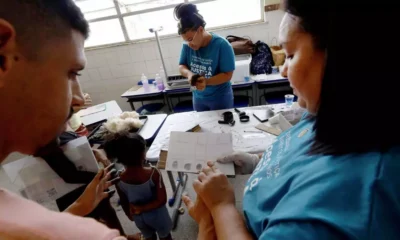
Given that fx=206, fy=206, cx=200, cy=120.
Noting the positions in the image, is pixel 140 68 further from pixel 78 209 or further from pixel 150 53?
pixel 78 209

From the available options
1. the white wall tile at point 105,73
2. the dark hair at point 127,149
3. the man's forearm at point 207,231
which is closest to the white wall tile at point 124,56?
the white wall tile at point 105,73

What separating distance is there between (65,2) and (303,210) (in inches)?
22.7

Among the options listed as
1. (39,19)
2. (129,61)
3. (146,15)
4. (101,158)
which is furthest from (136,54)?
(39,19)

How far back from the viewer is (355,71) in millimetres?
343

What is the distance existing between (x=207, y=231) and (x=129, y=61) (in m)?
3.23

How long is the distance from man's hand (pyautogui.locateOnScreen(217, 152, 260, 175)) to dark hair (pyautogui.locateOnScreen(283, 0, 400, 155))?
0.66 metres

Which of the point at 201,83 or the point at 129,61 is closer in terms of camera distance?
the point at 201,83

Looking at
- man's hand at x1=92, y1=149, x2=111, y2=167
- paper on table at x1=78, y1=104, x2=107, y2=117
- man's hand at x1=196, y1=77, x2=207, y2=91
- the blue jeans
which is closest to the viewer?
man's hand at x1=92, y1=149, x2=111, y2=167

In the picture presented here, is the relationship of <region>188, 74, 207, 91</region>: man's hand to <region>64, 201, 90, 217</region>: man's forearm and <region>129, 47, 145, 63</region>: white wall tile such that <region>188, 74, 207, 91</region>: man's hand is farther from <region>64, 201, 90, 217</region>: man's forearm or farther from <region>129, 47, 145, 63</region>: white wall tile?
<region>129, 47, 145, 63</region>: white wall tile

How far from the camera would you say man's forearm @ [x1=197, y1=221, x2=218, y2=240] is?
711 mm

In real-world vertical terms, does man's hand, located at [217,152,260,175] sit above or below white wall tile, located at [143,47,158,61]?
below

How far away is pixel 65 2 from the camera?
38 centimetres

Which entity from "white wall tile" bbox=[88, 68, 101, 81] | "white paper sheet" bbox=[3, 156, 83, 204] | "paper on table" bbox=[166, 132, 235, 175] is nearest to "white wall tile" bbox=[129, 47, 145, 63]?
"white wall tile" bbox=[88, 68, 101, 81]

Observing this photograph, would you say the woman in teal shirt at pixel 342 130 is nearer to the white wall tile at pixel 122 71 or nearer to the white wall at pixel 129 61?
the white wall at pixel 129 61
